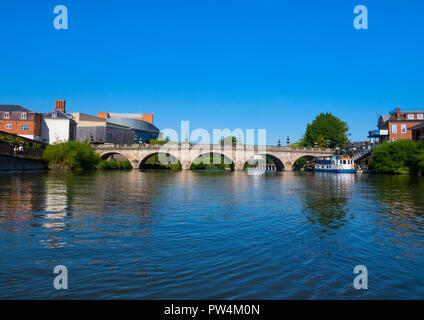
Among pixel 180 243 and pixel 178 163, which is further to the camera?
pixel 178 163

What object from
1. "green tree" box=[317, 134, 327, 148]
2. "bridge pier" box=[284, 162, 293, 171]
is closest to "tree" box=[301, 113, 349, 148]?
"green tree" box=[317, 134, 327, 148]

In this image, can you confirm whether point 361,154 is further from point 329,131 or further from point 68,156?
point 68,156

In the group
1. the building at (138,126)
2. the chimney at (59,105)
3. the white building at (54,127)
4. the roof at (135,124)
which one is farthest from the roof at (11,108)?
the roof at (135,124)

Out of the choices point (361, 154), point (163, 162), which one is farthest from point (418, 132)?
point (163, 162)

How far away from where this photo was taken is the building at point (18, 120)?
6303cm

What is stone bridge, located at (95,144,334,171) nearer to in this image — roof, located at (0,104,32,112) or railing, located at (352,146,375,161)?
railing, located at (352,146,375,161)

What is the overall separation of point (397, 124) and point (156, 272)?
6685 cm

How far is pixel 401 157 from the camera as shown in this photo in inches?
1969

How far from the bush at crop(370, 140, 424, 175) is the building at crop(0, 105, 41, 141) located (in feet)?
192

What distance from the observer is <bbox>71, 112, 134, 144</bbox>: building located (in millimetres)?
91938

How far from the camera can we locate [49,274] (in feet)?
17.5

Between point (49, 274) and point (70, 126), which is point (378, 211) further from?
point (70, 126)

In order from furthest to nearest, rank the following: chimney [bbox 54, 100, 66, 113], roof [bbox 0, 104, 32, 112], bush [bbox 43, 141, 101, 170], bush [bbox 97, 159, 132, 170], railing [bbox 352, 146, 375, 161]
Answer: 1. chimney [bbox 54, 100, 66, 113]
2. bush [bbox 97, 159, 132, 170]
3. roof [bbox 0, 104, 32, 112]
4. railing [bbox 352, 146, 375, 161]
5. bush [bbox 43, 141, 101, 170]
